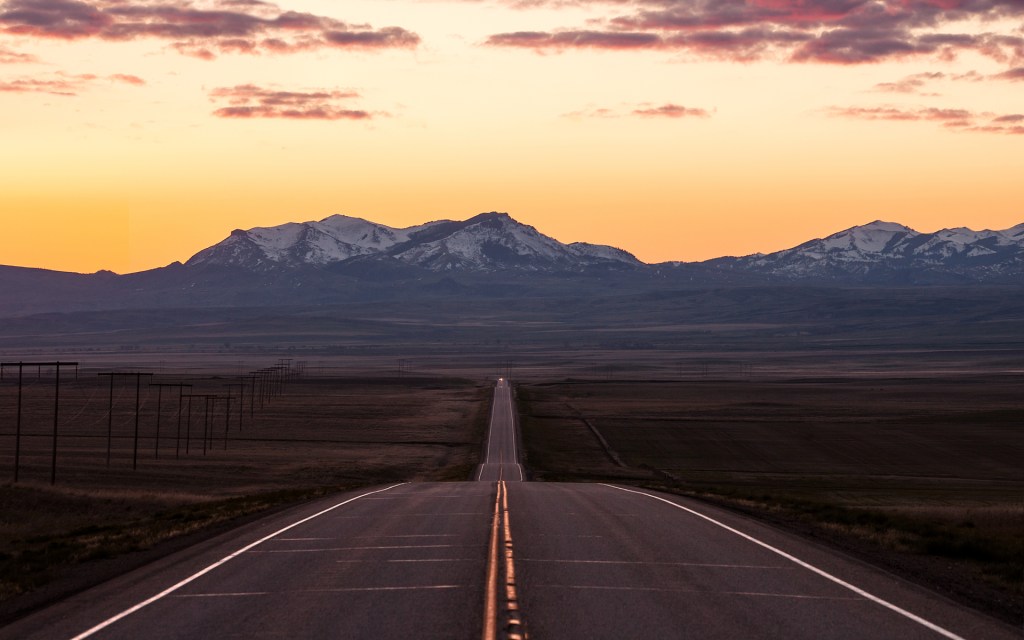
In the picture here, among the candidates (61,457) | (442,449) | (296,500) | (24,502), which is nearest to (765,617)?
(296,500)

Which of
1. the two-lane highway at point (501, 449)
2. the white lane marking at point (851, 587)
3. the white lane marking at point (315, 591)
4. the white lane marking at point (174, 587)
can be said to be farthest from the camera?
the two-lane highway at point (501, 449)

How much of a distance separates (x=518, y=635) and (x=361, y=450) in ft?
267

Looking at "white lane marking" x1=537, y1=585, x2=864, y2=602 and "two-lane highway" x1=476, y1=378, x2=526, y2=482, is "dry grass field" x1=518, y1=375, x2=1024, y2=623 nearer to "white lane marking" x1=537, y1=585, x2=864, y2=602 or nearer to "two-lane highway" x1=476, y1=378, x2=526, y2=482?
"two-lane highway" x1=476, y1=378, x2=526, y2=482

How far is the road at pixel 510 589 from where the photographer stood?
53.2 ft

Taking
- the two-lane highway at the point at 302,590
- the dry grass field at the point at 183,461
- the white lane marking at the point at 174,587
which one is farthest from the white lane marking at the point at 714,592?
the dry grass field at the point at 183,461

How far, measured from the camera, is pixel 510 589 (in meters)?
18.6

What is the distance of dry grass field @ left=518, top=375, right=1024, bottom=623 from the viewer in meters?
25.5

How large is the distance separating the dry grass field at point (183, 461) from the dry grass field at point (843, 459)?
10156mm

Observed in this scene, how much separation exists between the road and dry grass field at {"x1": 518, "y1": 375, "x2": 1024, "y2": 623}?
7.13ft

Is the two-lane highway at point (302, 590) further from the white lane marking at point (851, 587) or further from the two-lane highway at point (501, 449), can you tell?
the two-lane highway at point (501, 449)

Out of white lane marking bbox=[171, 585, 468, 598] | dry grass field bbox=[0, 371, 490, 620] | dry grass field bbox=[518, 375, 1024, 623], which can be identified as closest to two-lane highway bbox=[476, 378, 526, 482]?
dry grass field bbox=[0, 371, 490, 620]

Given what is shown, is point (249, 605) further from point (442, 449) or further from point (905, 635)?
point (442, 449)

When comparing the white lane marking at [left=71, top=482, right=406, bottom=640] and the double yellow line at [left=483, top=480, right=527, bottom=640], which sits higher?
the double yellow line at [left=483, top=480, right=527, bottom=640]

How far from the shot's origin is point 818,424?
120 m
